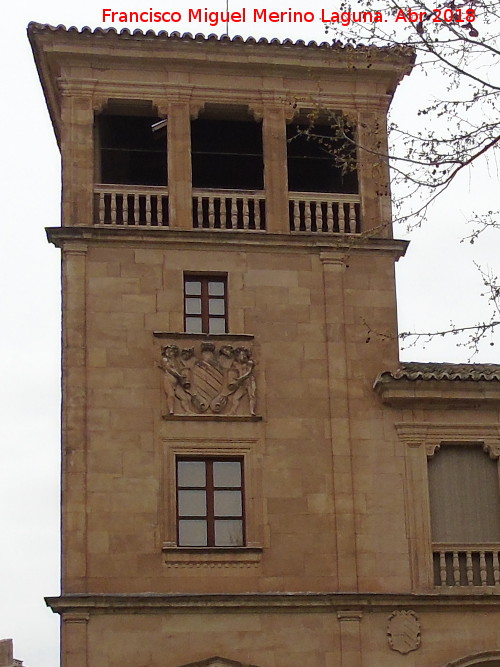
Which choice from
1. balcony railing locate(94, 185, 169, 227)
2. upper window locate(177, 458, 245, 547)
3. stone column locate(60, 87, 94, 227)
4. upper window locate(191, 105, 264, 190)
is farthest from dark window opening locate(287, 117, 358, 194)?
upper window locate(177, 458, 245, 547)

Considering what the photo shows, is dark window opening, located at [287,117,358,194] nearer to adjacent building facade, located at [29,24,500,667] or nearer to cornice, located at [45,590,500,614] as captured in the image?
adjacent building facade, located at [29,24,500,667]

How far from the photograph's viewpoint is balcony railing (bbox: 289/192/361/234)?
28234 mm

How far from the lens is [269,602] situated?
2531 centimetres

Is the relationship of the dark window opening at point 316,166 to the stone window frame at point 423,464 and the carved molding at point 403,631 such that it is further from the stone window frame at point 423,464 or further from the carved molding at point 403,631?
the carved molding at point 403,631

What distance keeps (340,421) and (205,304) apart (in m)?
3.14

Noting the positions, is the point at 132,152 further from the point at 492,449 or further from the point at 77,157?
the point at 492,449

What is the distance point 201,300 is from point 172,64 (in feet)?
15.1

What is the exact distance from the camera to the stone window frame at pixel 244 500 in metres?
25.5

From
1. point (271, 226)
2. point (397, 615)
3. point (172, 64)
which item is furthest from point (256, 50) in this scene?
point (397, 615)

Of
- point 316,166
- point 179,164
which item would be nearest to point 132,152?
point 179,164

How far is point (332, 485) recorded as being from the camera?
26.3 meters

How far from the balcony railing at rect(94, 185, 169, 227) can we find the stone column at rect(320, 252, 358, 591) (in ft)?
10.1

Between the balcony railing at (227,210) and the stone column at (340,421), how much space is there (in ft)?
4.95

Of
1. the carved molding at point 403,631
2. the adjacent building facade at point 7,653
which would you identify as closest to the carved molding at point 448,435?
A: the carved molding at point 403,631
